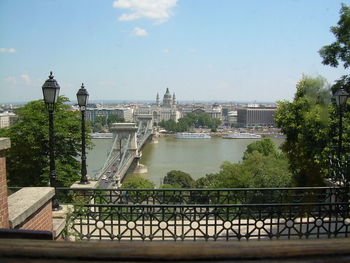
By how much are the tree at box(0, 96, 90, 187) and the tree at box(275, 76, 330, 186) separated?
359 inches

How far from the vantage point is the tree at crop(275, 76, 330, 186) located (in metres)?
13.2

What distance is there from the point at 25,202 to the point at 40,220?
0.30 meters

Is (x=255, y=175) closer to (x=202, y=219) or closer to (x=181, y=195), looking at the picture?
(x=181, y=195)

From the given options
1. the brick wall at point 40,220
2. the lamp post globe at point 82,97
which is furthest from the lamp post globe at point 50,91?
the brick wall at point 40,220

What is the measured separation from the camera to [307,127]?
13781 mm

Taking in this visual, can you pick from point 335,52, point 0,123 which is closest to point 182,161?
point 335,52

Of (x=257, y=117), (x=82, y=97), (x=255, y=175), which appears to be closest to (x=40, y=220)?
(x=82, y=97)

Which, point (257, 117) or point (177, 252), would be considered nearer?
point (177, 252)

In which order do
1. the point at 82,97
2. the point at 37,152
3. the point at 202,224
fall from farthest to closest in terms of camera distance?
the point at 37,152
the point at 82,97
the point at 202,224

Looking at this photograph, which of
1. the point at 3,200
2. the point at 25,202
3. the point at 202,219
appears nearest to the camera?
the point at 3,200

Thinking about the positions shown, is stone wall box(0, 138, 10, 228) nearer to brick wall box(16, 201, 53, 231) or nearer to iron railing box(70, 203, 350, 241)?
brick wall box(16, 201, 53, 231)

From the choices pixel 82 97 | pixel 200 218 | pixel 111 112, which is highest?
pixel 82 97

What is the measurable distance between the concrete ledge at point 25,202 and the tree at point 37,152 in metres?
11.7

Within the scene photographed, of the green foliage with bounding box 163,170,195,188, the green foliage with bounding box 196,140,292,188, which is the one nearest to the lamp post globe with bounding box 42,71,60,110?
the green foliage with bounding box 196,140,292,188
